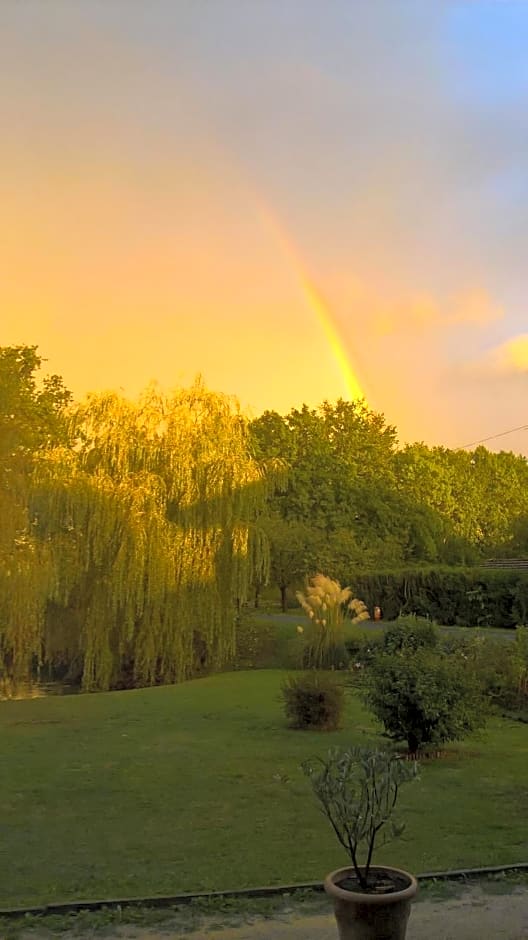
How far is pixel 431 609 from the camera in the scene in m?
31.7

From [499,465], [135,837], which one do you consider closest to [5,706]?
[135,837]

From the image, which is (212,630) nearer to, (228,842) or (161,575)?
(161,575)

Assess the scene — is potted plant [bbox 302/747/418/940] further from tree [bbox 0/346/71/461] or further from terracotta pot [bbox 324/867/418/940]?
tree [bbox 0/346/71/461]

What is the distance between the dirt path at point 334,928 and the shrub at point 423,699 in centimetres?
455

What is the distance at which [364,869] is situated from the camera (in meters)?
4.38

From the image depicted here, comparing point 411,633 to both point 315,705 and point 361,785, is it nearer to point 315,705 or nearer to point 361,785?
point 315,705

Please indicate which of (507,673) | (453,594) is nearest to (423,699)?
(507,673)

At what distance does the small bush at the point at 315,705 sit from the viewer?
40.8ft

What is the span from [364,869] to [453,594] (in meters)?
27.8

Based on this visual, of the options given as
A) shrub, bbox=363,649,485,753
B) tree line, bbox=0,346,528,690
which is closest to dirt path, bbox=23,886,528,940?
shrub, bbox=363,649,485,753

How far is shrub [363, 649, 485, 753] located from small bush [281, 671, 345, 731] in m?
2.04

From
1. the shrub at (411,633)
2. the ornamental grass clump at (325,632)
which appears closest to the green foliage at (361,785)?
the shrub at (411,633)

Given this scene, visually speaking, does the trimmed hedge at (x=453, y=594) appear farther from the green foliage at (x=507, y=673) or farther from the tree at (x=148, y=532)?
the green foliage at (x=507, y=673)

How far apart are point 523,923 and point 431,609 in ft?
89.1
